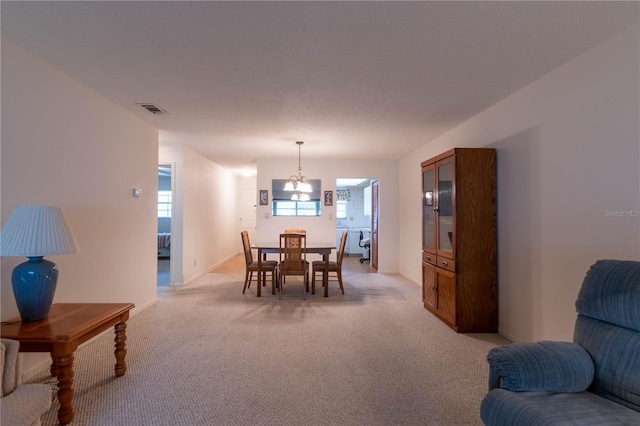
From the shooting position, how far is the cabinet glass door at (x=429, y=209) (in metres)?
3.66

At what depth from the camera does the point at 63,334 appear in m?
1.71

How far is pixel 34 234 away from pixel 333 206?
4.86 meters

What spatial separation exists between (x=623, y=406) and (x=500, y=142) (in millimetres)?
2458

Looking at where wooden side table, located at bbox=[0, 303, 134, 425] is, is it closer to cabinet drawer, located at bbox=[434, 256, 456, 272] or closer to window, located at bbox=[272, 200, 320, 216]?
cabinet drawer, located at bbox=[434, 256, 456, 272]

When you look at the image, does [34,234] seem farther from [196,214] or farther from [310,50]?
[196,214]

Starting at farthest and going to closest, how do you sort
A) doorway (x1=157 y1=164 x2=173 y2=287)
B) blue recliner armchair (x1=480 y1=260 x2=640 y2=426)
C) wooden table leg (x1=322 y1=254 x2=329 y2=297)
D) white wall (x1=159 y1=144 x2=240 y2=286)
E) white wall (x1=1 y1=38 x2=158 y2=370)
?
doorway (x1=157 y1=164 x2=173 y2=287) → white wall (x1=159 y1=144 x2=240 y2=286) → wooden table leg (x1=322 y1=254 x2=329 y2=297) → white wall (x1=1 y1=38 x2=158 y2=370) → blue recliner armchair (x1=480 y1=260 x2=640 y2=426)

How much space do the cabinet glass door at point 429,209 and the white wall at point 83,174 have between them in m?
3.54

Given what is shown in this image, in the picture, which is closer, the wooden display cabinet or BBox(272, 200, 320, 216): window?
the wooden display cabinet

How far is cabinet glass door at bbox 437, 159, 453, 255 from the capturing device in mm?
3254

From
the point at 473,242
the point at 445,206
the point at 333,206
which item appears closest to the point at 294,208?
the point at 333,206

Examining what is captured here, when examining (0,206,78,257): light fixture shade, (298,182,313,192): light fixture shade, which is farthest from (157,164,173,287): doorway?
(0,206,78,257): light fixture shade

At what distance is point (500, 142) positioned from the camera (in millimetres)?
3119

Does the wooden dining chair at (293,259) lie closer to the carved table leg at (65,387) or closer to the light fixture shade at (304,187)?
the light fixture shade at (304,187)

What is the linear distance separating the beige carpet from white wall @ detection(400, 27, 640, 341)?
0.63 metres
